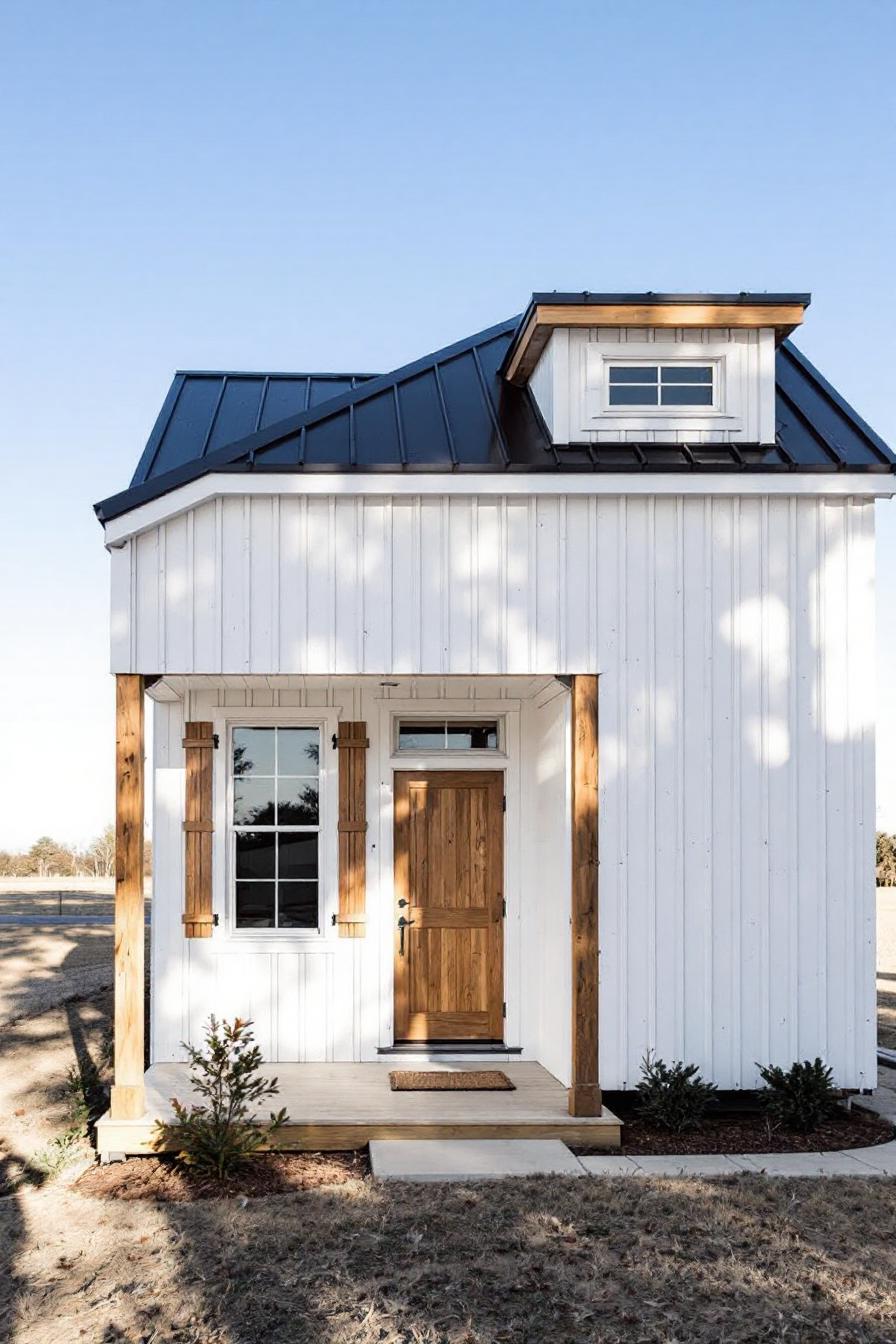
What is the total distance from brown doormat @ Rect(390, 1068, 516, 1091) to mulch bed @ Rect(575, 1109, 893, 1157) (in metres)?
0.96

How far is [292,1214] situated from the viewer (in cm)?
555

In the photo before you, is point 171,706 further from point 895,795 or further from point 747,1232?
point 895,795

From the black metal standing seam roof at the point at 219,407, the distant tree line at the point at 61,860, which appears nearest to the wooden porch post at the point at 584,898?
the black metal standing seam roof at the point at 219,407

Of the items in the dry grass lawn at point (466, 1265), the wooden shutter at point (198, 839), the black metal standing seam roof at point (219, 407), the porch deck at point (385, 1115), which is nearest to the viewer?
the dry grass lawn at point (466, 1265)

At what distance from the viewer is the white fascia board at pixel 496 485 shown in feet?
23.5

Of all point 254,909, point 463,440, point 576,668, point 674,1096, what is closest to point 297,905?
point 254,909

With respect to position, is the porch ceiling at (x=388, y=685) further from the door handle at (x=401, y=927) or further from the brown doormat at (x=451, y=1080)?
the brown doormat at (x=451, y=1080)

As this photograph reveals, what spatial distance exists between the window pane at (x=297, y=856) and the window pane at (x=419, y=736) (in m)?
0.98

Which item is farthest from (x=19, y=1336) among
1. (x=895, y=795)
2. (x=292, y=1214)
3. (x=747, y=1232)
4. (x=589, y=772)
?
(x=895, y=795)

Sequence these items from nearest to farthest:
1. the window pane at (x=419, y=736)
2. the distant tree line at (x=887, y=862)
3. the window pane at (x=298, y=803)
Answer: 1. the window pane at (x=298, y=803)
2. the window pane at (x=419, y=736)
3. the distant tree line at (x=887, y=862)

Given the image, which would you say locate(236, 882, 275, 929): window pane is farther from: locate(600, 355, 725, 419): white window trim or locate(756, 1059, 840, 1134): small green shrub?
locate(600, 355, 725, 419): white window trim

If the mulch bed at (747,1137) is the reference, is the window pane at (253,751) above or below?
above

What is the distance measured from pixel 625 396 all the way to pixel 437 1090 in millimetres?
4914

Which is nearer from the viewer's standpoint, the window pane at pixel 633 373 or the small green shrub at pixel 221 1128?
the small green shrub at pixel 221 1128
